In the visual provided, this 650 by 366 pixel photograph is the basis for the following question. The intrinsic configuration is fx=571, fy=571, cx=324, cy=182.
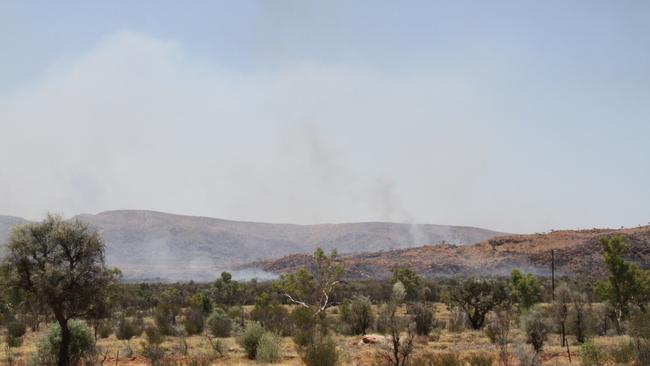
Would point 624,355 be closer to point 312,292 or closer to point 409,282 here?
point 312,292

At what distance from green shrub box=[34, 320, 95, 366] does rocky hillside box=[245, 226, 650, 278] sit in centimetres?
7603

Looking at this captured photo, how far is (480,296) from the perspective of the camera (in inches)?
1446

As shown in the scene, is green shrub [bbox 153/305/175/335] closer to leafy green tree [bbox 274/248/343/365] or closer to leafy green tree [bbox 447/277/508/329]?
leafy green tree [bbox 274/248/343/365]

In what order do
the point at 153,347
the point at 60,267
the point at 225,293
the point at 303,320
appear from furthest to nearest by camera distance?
the point at 225,293 < the point at 303,320 < the point at 153,347 < the point at 60,267

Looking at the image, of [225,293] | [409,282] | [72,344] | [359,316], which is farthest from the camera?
[225,293]

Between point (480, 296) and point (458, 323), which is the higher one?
point (480, 296)

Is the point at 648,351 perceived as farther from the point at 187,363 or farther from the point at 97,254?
the point at 97,254

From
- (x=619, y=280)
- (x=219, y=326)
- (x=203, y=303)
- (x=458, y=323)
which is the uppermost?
(x=619, y=280)

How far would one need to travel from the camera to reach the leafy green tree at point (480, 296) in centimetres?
3650

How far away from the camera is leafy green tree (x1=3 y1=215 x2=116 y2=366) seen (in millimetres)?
18203

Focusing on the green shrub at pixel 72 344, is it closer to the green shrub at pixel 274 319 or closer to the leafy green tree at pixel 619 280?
the green shrub at pixel 274 319

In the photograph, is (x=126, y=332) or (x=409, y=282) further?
(x=409, y=282)

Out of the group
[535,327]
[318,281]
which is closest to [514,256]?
[318,281]

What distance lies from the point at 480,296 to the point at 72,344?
2541 cm
